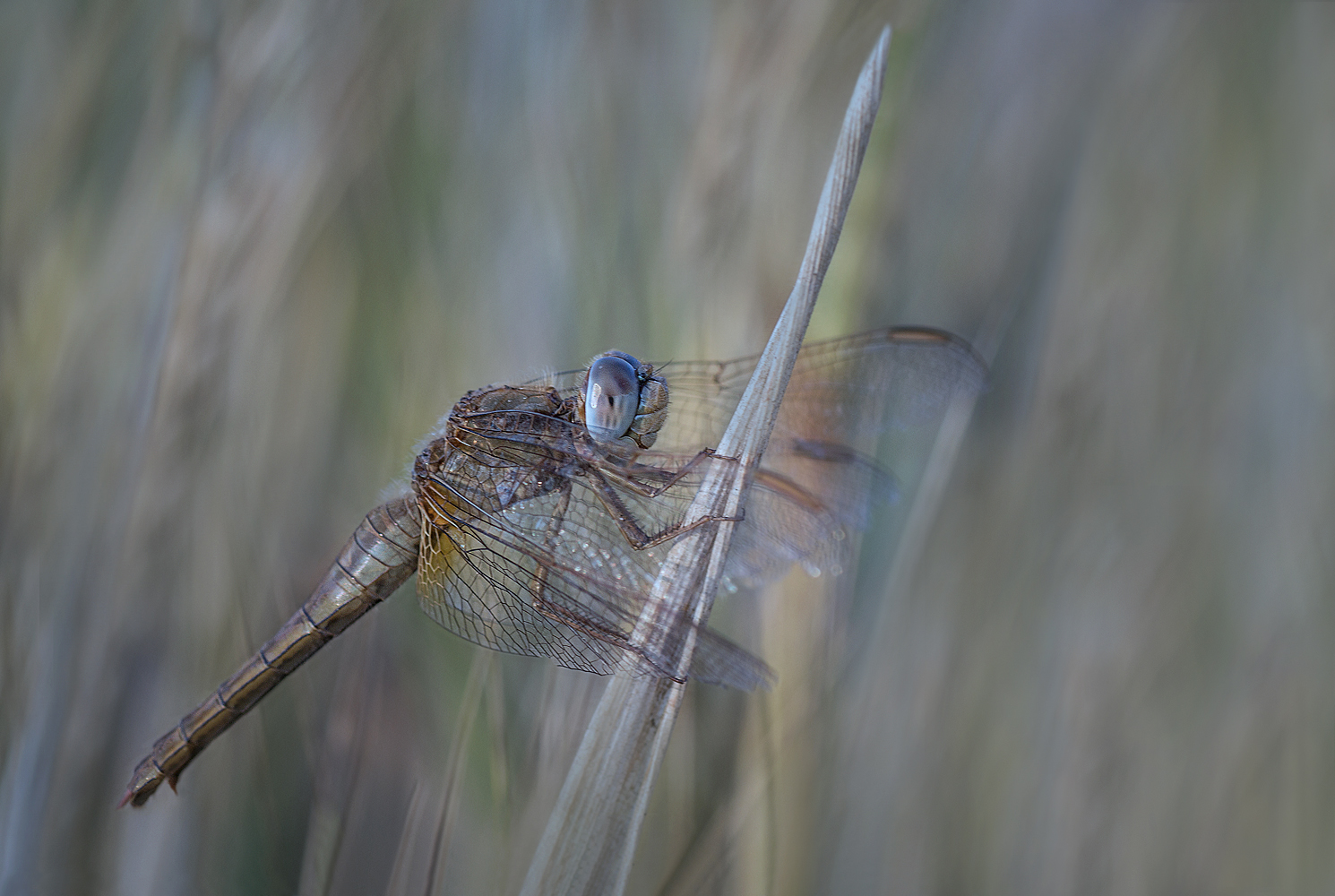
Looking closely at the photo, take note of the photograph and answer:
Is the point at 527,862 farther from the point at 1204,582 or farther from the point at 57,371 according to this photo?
the point at 57,371

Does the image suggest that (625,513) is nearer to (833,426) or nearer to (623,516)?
(623,516)

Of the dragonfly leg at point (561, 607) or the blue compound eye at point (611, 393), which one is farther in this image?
the blue compound eye at point (611, 393)

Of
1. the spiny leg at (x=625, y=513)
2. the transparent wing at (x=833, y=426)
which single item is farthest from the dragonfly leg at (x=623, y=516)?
the transparent wing at (x=833, y=426)

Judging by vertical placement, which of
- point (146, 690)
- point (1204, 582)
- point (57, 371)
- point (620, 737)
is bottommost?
point (146, 690)

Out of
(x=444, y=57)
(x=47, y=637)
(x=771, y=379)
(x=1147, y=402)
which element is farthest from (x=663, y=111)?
(x=47, y=637)

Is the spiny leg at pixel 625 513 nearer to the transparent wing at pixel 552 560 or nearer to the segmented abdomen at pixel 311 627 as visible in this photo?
the transparent wing at pixel 552 560

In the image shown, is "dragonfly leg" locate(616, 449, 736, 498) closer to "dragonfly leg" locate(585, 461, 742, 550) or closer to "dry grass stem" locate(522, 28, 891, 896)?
"dragonfly leg" locate(585, 461, 742, 550)

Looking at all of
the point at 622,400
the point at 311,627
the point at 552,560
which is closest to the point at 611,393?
the point at 622,400

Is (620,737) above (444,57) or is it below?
below
